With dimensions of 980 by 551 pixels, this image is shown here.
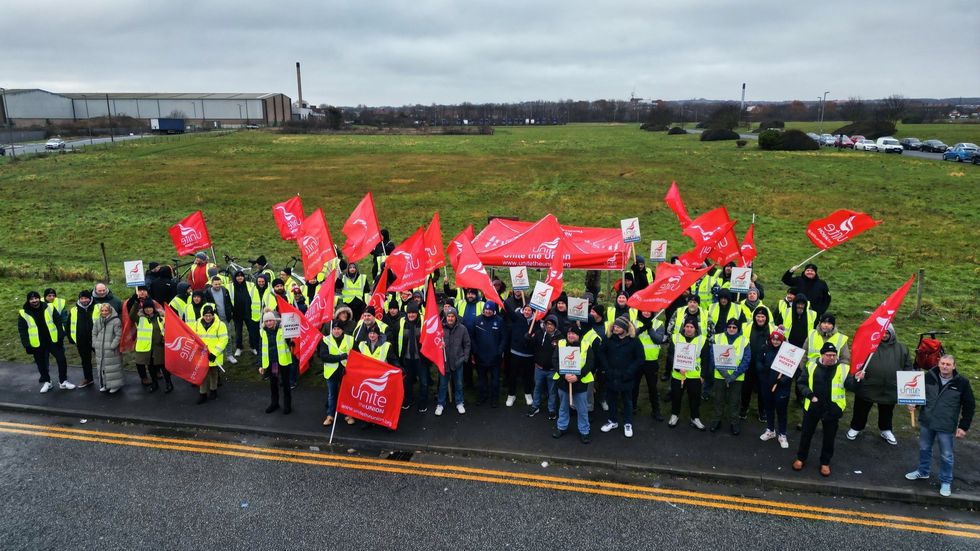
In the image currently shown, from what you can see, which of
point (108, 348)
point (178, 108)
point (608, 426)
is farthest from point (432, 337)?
point (178, 108)

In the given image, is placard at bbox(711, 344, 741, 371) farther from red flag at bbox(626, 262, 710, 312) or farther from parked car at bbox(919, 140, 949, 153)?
parked car at bbox(919, 140, 949, 153)

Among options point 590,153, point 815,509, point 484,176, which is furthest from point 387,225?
point 590,153

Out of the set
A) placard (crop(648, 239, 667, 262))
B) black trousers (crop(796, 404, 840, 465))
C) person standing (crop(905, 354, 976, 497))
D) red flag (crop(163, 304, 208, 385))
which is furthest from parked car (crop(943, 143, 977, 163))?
red flag (crop(163, 304, 208, 385))

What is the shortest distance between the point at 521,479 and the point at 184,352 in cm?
620

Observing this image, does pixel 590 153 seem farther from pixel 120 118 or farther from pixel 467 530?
pixel 120 118

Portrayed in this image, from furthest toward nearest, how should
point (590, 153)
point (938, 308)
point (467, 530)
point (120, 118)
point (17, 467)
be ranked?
1. point (120, 118)
2. point (590, 153)
3. point (938, 308)
4. point (17, 467)
5. point (467, 530)

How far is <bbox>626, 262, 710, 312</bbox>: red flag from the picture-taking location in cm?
1036

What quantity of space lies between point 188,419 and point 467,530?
5.49m

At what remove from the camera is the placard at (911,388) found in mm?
8016

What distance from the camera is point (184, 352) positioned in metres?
10.5

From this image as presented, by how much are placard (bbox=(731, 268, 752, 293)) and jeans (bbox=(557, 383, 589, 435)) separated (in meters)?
4.12

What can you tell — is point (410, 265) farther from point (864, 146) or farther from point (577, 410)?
point (864, 146)

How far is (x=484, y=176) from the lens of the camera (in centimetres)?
4453

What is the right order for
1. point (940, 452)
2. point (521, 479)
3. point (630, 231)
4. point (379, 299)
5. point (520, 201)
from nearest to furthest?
→ point (940, 452) → point (521, 479) → point (379, 299) → point (630, 231) → point (520, 201)
